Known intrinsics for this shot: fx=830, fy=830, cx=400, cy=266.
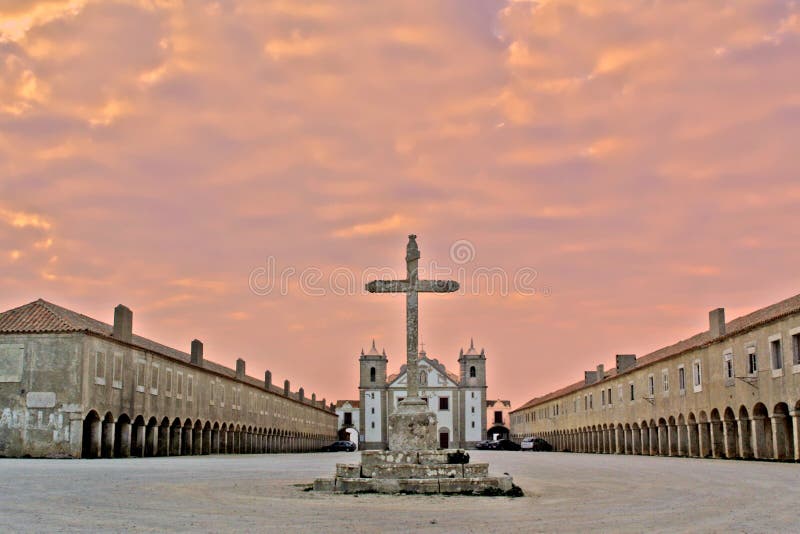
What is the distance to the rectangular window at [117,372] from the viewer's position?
113 feet

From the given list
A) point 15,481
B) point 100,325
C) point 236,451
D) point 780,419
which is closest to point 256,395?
point 236,451

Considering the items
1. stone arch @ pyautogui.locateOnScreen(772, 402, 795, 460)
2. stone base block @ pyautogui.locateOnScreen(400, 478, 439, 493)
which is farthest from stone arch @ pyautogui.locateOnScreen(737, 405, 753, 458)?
stone base block @ pyautogui.locateOnScreen(400, 478, 439, 493)

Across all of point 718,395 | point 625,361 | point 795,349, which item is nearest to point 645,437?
point 625,361

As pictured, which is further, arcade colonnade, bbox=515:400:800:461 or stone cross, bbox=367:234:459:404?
arcade colonnade, bbox=515:400:800:461

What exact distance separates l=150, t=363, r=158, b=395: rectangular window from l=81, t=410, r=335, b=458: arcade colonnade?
130 cm

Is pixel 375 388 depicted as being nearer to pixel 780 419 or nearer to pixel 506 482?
pixel 780 419

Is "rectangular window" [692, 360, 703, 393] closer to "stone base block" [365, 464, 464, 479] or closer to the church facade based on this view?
"stone base block" [365, 464, 464, 479]

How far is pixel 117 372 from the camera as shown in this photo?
3491cm

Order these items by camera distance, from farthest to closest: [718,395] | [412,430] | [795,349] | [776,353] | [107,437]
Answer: [718,395] < [107,437] < [776,353] < [795,349] < [412,430]

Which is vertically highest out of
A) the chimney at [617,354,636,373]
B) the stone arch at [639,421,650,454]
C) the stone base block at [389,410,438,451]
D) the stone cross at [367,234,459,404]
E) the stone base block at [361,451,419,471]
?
the chimney at [617,354,636,373]

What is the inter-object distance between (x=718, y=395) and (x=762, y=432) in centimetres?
430

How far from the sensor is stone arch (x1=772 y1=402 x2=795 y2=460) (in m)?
29.2

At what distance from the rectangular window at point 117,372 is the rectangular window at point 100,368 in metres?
0.94

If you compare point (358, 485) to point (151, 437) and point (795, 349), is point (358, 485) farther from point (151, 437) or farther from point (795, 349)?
point (151, 437)
